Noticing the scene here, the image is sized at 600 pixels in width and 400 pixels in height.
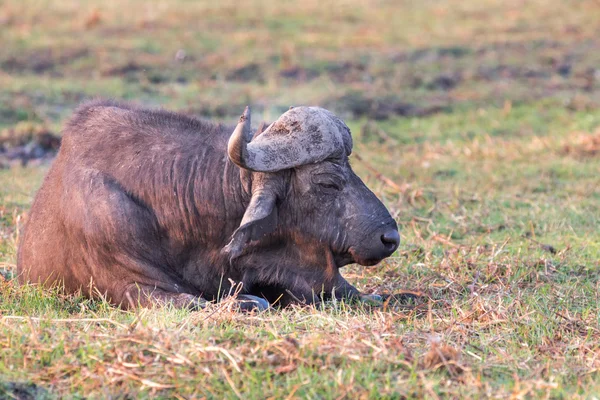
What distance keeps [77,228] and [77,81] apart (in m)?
9.35

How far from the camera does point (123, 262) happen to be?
536 centimetres

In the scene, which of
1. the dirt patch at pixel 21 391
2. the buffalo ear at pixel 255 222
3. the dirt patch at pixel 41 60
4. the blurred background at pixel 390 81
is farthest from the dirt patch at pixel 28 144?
the dirt patch at pixel 21 391

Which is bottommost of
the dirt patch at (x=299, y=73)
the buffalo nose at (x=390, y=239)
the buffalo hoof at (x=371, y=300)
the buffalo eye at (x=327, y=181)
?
the dirt patch at (x=299, y=73)

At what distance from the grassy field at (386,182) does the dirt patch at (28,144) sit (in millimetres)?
291

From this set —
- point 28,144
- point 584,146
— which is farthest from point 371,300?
point 28,144

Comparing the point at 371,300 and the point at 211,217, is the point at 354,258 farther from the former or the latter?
the point at 211,217

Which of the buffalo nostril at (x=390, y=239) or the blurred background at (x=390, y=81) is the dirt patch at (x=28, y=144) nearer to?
the blurred background at (x=390, y=81)

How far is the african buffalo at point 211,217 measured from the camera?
5316 mm

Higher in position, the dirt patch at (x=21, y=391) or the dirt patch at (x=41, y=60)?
the dirt patch at (x=21, y=391)

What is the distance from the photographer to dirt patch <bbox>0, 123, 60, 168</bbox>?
11.1 metres

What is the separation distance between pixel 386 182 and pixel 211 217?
3.67 metres

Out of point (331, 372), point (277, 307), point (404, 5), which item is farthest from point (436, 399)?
point (404, 5)

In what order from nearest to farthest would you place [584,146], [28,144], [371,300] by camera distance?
[371,300] → [584,146] → [28,144]

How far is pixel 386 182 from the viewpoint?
891cm
